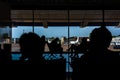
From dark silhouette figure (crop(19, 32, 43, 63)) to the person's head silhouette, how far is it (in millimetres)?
449

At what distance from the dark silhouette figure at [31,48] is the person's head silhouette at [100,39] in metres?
0.45

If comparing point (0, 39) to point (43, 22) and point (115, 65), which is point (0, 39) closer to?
point (43, 22)

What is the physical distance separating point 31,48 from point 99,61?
1.89 ft

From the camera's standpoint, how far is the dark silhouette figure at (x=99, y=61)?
271 centimetres

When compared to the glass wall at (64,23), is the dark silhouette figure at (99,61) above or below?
below

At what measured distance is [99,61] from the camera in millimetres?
2727

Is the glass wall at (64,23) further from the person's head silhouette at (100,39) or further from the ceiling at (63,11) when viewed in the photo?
the person's head silhouette at (100,39)

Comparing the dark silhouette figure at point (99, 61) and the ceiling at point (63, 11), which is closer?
the dark silhouette figure at point (99, 61)
